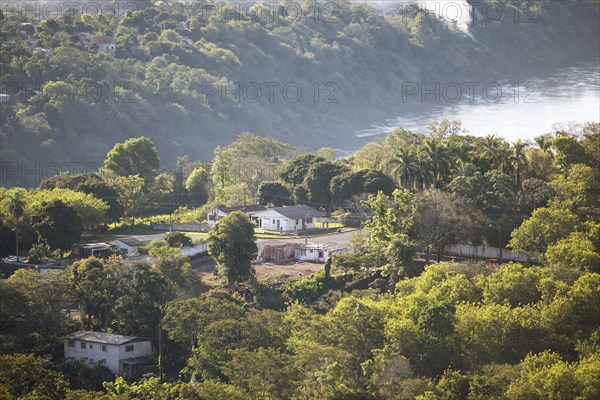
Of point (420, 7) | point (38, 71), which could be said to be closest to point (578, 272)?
point (38, 71)

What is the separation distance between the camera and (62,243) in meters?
64.8

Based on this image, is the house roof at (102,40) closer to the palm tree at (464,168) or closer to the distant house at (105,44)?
the distant house at (105,44)

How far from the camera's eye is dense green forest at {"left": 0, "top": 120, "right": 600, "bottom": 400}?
46.0m

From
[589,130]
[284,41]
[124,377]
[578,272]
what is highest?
[284,41]

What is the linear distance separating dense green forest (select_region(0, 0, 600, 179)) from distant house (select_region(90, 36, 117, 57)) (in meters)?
1.00

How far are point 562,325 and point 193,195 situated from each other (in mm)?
40568

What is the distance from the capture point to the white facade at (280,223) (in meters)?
72.8

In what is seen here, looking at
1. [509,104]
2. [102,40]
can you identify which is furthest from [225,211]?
[509,104]

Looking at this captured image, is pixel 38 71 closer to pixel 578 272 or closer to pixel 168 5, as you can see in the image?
pixel 168 5

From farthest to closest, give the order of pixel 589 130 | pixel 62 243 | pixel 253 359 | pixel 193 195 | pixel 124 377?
1. pixel 193 195
2. pixel 589 130
3. pixel 62 243
4. pixel 124 377
5. pixel 253 359

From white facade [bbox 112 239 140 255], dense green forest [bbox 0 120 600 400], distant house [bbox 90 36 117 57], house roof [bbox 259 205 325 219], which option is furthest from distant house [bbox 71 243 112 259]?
distant house [bbox 90 36 117 57]

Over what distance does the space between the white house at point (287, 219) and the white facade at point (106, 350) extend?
67.4 feet

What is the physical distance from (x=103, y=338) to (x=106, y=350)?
2.15ft

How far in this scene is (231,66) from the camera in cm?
16538
